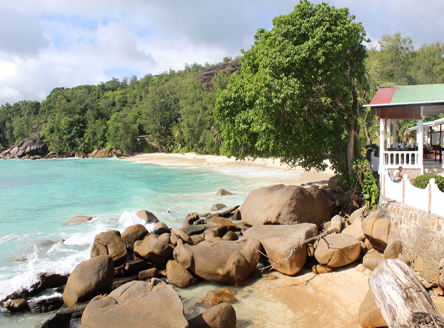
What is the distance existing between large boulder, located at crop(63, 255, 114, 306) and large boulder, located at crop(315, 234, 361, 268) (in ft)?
18.2

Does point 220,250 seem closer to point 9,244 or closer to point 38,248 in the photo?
point 38,248

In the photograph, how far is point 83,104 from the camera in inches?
3888

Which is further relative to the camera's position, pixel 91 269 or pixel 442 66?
pixel 442 66

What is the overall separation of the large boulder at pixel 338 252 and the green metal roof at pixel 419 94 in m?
6.19

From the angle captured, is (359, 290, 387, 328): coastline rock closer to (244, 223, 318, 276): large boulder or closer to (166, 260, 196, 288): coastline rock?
(244, 223, 318, 276): large boulder

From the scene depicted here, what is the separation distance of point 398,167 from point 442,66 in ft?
139

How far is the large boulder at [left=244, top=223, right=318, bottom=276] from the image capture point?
899cm

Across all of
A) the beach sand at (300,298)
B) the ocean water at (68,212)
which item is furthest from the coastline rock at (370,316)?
the ocean water at (68,212)

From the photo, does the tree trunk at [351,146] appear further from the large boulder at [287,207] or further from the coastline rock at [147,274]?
the coastline rock at [147,274]

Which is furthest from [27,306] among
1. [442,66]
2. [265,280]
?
[442,66]

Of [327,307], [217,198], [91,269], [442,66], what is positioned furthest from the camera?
[442,66]

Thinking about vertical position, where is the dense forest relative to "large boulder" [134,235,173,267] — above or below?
above

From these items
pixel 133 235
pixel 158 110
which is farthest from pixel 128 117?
pixel 133 235

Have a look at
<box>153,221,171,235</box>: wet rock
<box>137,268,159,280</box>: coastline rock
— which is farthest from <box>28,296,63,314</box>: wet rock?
<box>153,221,171,235</box>: wet rock
